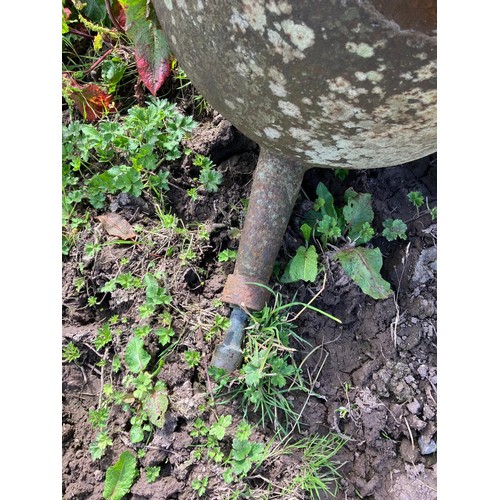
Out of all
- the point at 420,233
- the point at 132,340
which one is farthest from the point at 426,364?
the point at 132,340

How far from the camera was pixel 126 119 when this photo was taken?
6.47 ft

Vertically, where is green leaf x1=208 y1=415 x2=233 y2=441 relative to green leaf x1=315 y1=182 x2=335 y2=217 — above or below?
below

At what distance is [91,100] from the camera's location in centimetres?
204

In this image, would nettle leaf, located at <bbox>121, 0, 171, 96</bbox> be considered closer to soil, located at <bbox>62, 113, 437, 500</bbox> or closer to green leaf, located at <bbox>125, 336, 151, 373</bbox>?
soil, located at <bbox>62, 113, 437, 500</bbox>

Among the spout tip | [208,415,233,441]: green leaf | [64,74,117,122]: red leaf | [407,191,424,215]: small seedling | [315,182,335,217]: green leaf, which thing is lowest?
[208,415,233,441]: green leaf

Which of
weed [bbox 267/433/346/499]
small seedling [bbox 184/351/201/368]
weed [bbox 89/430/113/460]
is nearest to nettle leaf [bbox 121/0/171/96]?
small seedling [bbox 184/351/201/368]

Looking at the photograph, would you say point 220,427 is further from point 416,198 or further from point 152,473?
point 416,198

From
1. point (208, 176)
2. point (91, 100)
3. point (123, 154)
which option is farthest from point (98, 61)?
point (208, 176)

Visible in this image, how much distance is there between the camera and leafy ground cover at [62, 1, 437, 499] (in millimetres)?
1638

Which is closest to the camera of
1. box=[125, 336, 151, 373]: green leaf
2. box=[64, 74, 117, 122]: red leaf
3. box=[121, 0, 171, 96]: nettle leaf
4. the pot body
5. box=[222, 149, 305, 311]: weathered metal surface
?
the pot body

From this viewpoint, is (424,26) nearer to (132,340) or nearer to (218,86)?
(218,86)

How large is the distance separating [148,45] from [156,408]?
1246 millimetres

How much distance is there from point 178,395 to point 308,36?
3.84ft

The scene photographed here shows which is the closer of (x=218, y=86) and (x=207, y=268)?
(x=218, y=86)
